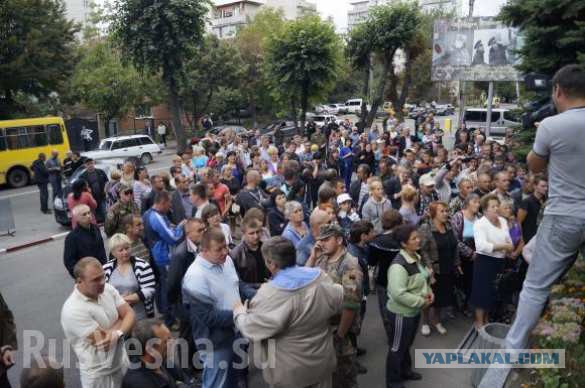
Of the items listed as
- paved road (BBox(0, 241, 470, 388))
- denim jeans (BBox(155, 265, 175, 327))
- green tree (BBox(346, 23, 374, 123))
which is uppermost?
green tree (BBox(346, 23, 374, 123))

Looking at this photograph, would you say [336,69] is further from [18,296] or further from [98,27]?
[98,27]

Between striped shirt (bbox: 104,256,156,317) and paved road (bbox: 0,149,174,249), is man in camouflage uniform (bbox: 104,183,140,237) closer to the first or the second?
striped shirt (bbox: 104,256,156,317)

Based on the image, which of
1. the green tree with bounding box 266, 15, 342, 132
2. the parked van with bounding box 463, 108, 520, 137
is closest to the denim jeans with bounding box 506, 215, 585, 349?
the green tree with bounding box 266, 15, 342, 132

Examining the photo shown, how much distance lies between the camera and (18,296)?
25.0 feet

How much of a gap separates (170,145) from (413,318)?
32.2 m

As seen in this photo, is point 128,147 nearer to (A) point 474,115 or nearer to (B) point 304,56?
(B) point 304,56

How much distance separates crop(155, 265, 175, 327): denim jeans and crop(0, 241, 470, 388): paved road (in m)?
1.19

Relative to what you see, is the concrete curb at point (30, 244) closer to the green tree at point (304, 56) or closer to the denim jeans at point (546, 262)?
the denim jeans at point (546, 262)

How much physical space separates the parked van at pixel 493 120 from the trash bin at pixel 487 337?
67.7 feet

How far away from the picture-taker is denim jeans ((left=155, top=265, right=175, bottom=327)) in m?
5.81

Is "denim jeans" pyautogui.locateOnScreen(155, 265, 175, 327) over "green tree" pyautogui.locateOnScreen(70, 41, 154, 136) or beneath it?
beneath

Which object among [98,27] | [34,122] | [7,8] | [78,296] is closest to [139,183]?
[78,296]

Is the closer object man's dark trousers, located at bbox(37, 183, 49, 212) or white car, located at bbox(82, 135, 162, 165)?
man's dark trousers, located at bbox(37, 183, 49, 212)

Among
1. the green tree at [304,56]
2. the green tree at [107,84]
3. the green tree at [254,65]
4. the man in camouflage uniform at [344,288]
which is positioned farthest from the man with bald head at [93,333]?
the green tree at [254,65]
